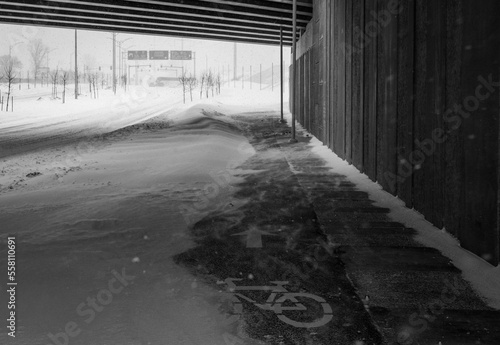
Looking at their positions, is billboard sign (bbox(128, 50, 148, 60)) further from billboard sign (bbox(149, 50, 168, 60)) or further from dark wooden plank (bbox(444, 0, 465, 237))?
dark wooden plank (bbox(444, 0, 465, 237))

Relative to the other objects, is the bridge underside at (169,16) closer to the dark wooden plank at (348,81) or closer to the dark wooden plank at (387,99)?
the dark wooden plank at (348,81)

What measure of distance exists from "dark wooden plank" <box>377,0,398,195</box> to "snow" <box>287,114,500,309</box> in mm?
264

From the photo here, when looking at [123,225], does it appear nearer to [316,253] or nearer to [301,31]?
[316,253]

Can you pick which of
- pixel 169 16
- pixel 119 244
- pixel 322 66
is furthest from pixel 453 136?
pixel 169 16

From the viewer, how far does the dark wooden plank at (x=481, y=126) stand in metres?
4.02

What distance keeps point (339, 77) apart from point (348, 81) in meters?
1.10

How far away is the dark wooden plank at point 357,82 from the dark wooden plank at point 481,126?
4.64 m

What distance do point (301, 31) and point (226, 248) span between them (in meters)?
20.0

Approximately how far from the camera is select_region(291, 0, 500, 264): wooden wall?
13.6 feet

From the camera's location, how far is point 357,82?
9492 millimetres

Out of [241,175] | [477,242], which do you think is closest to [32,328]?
[477,242]

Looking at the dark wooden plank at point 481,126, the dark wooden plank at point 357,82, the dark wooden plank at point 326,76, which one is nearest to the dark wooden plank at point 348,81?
the dark wooden plank at point 357,82

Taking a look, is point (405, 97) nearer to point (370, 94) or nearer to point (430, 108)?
point (430, 108)

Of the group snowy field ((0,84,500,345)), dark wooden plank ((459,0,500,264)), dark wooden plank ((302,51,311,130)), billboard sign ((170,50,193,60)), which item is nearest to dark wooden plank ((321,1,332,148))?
snowy field ((0,84,500,345))
